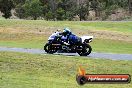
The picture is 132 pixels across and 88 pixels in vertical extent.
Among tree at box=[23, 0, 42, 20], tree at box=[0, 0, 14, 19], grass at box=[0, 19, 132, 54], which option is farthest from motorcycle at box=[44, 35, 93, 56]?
tree at box=[23, 0, 42, 20]

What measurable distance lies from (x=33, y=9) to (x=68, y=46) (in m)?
56.9

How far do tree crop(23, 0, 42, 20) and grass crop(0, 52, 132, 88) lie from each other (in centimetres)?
5978

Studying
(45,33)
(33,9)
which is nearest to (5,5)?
(33,9)

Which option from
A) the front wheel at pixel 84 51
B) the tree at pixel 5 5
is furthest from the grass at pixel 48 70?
the tree at pixel 5 5

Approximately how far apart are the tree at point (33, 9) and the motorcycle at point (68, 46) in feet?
183

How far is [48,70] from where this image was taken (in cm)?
1756

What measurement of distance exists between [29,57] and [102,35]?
21726 millimetres

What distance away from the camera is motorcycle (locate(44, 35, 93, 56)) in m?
23.9

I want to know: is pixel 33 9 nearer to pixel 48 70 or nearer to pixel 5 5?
pixel 5 5

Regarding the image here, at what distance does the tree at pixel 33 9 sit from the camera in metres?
80.1

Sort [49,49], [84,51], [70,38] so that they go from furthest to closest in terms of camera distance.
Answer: [49,49], [70,38], [84,51]

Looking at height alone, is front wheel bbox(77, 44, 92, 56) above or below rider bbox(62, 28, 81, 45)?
below

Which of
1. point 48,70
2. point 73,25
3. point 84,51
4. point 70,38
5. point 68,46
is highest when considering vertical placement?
point 70,38

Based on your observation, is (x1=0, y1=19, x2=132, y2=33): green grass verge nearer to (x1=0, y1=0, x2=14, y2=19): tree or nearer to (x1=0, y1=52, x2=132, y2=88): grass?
(x1=0, y1=52, x2=132, y2=88): grass
